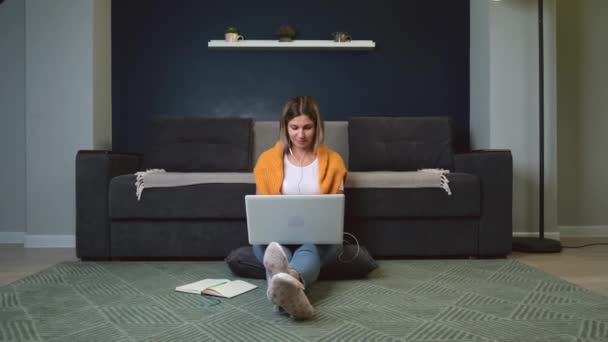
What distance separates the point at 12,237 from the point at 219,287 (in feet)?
7.51

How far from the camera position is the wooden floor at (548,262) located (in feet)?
7.32

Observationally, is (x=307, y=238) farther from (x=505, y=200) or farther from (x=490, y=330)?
(x=505, y=200)

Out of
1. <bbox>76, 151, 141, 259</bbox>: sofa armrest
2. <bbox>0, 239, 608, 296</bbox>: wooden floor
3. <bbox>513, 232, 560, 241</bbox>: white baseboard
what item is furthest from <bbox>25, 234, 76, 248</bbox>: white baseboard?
Answer: <bbox>513, 232, 560, 241</bbox>: white baseboard

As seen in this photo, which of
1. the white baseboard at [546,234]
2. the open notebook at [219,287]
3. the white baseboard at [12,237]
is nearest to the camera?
the open notebook at [219,287]

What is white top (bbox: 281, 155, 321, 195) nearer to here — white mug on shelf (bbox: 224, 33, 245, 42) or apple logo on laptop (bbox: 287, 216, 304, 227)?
apple logo on laptop (bbox: 287, 216, 304, 227)

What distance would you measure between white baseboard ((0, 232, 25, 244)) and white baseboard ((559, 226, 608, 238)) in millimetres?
3917

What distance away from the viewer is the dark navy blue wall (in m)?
3.70

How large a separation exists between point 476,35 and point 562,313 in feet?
8.22

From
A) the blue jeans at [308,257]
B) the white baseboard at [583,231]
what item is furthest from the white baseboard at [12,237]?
the white baseboard at [583,231]

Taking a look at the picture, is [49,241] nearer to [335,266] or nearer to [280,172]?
[280,172]

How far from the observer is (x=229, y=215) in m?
2.62

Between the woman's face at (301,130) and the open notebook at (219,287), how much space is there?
642 mm

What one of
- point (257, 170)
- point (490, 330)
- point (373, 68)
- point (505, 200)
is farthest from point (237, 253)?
point (373, 68)

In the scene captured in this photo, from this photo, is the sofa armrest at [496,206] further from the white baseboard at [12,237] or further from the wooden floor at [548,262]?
the white baseboard at [12,237]
